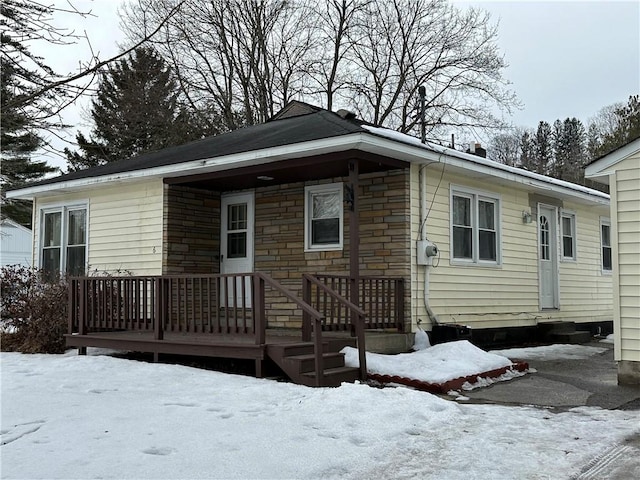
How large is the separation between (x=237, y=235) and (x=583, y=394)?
6665 millimetres

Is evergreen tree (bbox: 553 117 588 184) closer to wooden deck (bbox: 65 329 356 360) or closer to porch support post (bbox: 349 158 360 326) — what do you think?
porch support post (bbox: 349 158 360 326)

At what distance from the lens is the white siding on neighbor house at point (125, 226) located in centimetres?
1148

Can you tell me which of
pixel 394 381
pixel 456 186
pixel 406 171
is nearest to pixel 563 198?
pixel 456 186

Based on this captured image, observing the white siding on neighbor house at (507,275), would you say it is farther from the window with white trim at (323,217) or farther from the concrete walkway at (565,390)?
the concrete walkway at (565,390)

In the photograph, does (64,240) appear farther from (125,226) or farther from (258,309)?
(258,309)

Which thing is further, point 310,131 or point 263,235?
point 263,235

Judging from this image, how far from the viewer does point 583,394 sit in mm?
7160

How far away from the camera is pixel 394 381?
295 inches

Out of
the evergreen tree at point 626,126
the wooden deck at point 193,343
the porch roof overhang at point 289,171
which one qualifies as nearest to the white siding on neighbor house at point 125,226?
the porch roof overhang at point 289,171

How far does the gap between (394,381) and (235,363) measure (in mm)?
2121

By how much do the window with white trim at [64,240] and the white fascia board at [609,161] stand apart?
30.4 feet

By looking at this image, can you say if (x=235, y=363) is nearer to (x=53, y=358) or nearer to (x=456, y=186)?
(x=53, y=358)

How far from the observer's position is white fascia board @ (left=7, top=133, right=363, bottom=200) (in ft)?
27.7

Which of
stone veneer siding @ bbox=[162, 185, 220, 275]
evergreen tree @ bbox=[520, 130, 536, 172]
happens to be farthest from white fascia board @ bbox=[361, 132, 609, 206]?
evergreen tree @ bbox=[520, 130, 536, 172]
